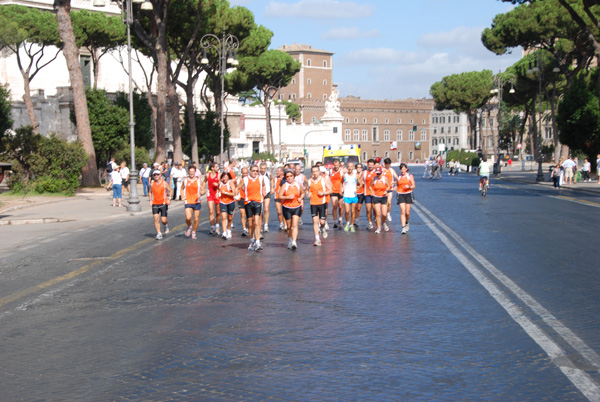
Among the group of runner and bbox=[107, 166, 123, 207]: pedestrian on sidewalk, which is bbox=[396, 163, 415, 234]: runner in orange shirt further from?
bbox=[107, 166, 123, 207]: pedestrian on sidewalk

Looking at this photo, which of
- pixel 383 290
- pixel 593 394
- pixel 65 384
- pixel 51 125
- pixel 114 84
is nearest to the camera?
pixel 593 394

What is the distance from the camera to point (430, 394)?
5.47 meters

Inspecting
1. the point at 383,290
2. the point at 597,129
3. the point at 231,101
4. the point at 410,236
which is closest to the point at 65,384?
the point at 383,290

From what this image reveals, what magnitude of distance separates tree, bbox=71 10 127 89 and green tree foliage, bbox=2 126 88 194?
23691 millimetres

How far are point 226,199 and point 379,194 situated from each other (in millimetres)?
3521

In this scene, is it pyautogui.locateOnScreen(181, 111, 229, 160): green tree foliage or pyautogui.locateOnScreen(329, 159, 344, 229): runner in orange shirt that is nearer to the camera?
pyautogui.locateOnScreen(329, 159, 344, 229): runner in orange shirt

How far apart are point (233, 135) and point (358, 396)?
280 feet

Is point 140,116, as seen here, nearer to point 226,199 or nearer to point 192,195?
point 192,195

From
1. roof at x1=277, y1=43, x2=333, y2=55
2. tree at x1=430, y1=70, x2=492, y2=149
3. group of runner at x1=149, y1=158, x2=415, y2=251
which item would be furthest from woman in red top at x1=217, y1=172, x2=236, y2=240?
roof at x1=277, y1=43, x2=333, y2=55

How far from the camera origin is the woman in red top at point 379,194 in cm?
1783

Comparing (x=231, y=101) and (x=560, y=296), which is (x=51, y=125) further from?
(x=560, y=296)

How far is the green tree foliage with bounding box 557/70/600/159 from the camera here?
1778 inches

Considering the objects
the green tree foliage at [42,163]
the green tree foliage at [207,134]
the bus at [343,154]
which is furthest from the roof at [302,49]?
the green tree foliage at [42,163]

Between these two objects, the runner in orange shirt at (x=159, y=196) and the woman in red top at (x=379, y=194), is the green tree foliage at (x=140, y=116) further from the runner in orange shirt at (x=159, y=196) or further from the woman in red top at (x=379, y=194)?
the woman in red top at (x=379, y=194)
